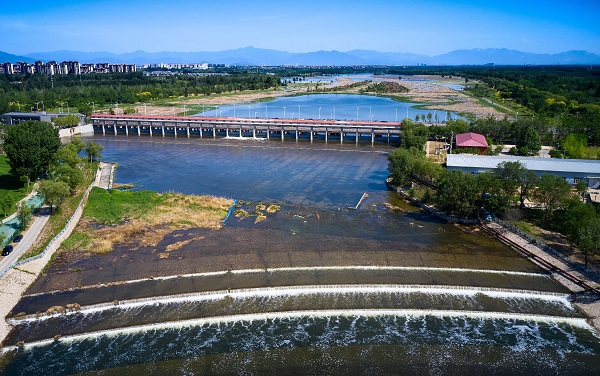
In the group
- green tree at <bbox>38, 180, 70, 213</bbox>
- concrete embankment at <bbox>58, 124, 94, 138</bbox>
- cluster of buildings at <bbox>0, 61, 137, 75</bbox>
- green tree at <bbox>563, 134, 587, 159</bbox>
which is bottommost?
green tree at <bbox>38, 180, 70, 213</bbox>

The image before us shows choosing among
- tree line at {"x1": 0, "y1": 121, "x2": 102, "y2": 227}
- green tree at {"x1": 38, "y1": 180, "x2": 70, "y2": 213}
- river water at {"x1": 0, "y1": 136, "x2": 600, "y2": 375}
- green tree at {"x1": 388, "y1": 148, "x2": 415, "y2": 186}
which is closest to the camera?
river water at {"x1": 0, "y1": 136, "x2": 600, "y2": 375}

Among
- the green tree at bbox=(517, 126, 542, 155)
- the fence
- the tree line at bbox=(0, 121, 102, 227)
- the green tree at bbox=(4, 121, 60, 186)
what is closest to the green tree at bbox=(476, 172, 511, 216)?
the green tree at bbox=(517, 126, 542, 155)

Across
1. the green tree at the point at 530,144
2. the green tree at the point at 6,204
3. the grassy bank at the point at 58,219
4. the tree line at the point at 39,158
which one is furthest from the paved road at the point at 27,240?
the green tree at the point at 530,144

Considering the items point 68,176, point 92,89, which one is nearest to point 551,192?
point 68,176

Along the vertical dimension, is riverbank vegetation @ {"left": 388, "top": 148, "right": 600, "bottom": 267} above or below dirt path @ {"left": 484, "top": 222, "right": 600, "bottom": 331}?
above

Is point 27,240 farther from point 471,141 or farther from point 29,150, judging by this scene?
point 471,141

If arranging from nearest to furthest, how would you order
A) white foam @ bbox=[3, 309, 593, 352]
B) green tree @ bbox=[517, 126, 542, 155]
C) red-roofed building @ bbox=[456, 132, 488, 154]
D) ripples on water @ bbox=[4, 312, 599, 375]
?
ripples on water @ bbox=[4, 312, 599, 375], white foam @ bbox=[3, 309, 593, 352], green tree @ bbox=[517, 126, 542, 155], red-roofed building @ bbox=[456, 132, 488, 154]

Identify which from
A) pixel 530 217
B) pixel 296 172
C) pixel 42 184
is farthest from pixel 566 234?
pixel 42 184

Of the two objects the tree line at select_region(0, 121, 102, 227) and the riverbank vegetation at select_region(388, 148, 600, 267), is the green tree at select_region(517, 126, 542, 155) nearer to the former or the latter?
the riverbank vegetation at select_region(388, 148, 600, 267)
